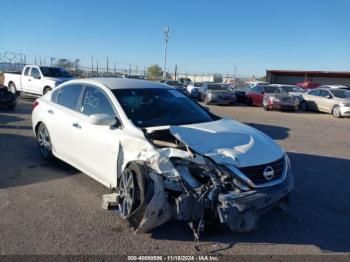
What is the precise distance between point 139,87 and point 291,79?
1893 inches

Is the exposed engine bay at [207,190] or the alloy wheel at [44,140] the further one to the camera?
the alloy wheel at [44,140]

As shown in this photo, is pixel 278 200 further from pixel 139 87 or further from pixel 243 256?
pixel 139 87

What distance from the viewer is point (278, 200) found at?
14.1 feet

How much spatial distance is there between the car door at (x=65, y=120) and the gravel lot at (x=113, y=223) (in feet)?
1.48

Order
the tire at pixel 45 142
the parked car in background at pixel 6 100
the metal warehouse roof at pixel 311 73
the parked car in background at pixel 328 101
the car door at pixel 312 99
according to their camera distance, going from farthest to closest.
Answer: the metal warehouse roof at pixel 311 73, the car door at pixel 312 99, the parked car in background at pixel 328 101, the parked car in background at pixel 6 100, the tire at pixel 45 142

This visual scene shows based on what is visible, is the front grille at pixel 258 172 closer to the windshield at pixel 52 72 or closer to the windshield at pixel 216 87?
the windshield at pixel 52 72

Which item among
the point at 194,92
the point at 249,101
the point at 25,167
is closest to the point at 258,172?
the point at 25,167

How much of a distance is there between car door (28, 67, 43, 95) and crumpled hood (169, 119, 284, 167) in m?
15.3

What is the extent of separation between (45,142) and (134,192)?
333cm

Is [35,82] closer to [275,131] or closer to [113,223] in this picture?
[275,131]

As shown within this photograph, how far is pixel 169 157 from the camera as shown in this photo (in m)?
4.19

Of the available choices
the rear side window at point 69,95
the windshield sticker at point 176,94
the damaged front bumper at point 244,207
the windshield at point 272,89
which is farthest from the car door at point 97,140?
the windshield at point 272,89

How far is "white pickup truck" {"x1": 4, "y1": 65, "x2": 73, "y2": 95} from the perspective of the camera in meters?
18.3

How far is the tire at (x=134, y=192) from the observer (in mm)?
3981
